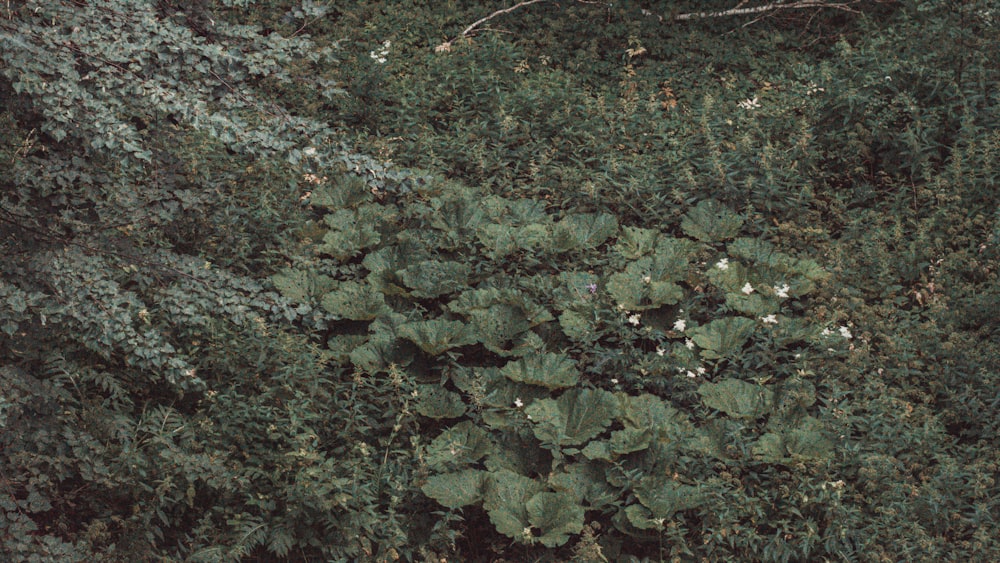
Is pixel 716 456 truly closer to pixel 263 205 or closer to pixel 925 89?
pixel 263 205

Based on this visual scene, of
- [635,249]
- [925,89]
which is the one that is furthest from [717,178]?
[925,89]

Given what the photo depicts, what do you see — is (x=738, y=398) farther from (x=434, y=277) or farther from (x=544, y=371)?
(x=434, y=277)

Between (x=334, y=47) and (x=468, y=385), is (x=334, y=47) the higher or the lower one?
the higher one

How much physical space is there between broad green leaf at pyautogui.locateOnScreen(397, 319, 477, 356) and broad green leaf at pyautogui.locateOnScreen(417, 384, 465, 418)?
0.26 meters

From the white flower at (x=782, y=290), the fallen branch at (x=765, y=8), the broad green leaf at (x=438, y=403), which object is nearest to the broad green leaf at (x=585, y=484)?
the broad green leaf at (x=438, y=403)

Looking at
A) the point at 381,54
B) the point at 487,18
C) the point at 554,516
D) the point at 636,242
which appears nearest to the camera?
the point at 554,516

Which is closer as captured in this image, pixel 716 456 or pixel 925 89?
pixel 716 456

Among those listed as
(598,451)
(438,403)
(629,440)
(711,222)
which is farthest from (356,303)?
(711,222)

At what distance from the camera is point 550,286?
→ 659cm

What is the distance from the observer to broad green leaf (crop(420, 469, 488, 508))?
5.21 metres

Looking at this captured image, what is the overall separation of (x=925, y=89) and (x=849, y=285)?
2.40m

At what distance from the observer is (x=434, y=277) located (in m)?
6.64

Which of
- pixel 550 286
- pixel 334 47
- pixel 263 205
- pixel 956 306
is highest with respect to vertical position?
pixel 334 47

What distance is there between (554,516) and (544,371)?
1051 mm
